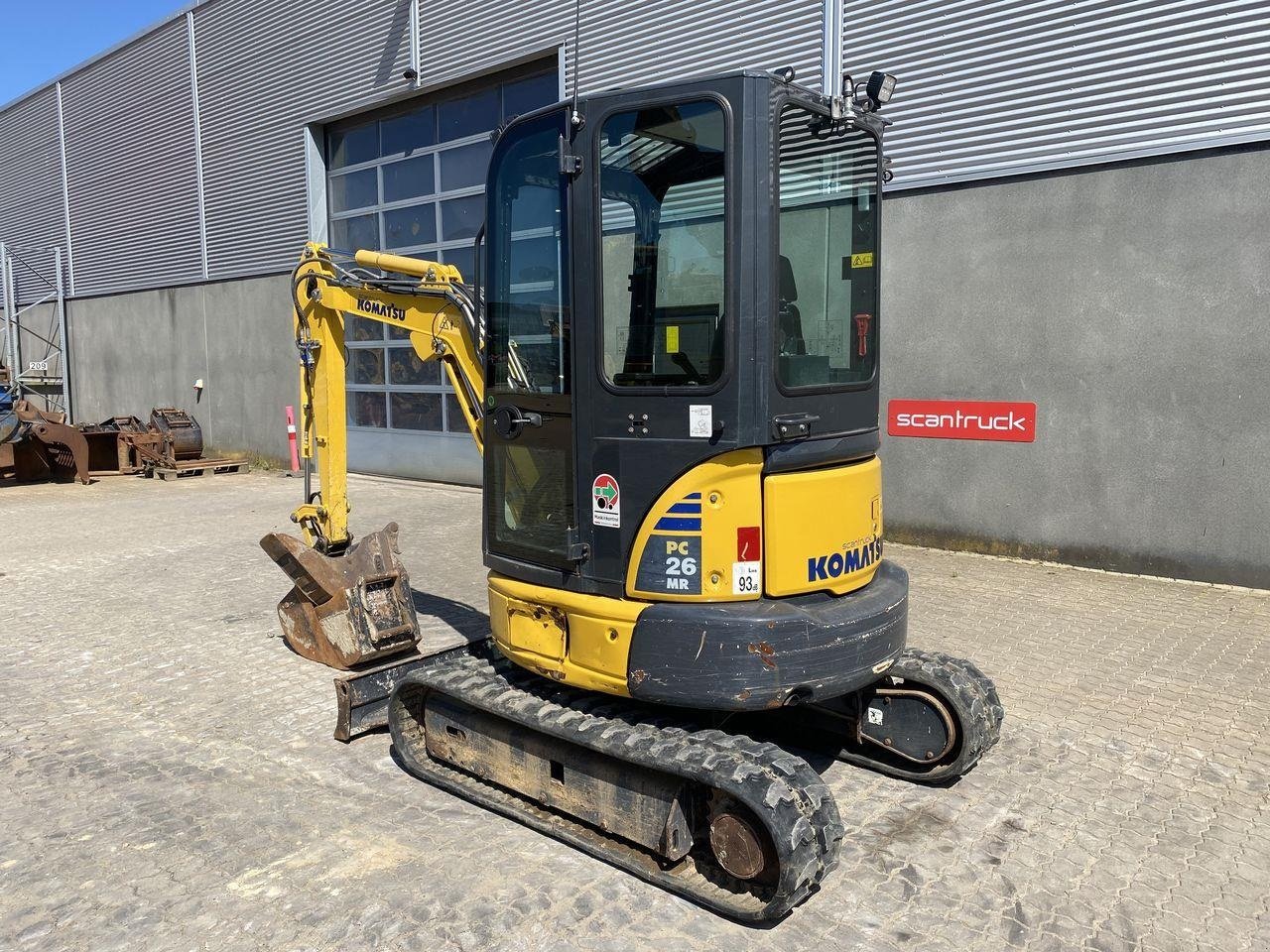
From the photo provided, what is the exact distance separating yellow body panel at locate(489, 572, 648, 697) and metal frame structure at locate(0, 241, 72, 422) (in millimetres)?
21794

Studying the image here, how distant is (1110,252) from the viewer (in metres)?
8.39

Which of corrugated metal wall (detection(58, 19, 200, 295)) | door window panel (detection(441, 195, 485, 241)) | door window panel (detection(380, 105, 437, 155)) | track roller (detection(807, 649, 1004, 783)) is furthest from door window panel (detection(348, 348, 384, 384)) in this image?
track roller (detection(807, 649, 1004, 783))

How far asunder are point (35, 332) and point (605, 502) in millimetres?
25445

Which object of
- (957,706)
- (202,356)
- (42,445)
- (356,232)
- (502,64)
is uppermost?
(502,64)

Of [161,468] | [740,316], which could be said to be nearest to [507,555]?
[740,316]

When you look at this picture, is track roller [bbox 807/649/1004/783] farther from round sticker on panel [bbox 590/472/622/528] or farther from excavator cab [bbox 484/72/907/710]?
round sticker on panel [bbox 590/472/622/528]

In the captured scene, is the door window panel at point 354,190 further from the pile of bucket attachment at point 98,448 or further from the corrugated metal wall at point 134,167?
the pile of bucket attachment at point 98,448

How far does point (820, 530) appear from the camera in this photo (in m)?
3.91

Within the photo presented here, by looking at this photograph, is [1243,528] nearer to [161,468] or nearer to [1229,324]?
[1229,324]

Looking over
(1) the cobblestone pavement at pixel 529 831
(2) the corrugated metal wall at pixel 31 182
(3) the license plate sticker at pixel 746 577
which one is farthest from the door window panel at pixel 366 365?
(3) the license plate sticker at pixel 746 577

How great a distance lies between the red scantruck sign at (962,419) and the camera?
8.98 m

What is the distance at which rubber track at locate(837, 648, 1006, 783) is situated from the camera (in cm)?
437

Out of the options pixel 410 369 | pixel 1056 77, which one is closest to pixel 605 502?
pixel 1056 77

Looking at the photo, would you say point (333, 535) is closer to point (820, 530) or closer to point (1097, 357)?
point (820, 530)
